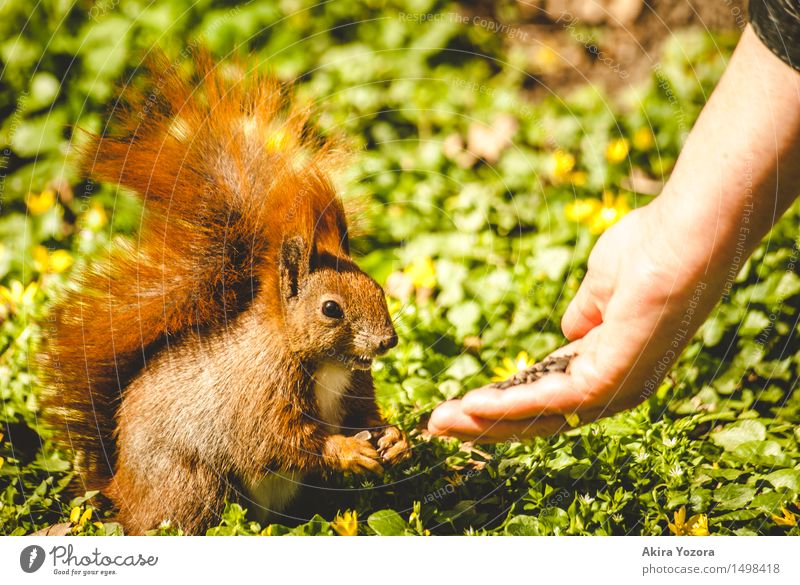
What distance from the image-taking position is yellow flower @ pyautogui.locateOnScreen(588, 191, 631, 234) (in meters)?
1.74

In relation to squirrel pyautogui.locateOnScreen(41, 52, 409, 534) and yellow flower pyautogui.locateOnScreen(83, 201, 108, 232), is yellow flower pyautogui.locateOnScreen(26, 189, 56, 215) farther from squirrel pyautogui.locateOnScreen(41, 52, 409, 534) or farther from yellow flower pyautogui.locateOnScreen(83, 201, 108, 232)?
squirrel pyautogui.locateOnScreen(41, 52, 409, 534)

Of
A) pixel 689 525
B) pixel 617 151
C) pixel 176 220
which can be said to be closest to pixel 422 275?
pixel 617 151

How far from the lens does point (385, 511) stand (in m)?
1.20

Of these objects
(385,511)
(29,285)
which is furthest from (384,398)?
(29,285)

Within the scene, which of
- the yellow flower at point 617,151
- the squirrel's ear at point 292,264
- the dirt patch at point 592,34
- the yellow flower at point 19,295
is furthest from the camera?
the dirt patch at point 592,34

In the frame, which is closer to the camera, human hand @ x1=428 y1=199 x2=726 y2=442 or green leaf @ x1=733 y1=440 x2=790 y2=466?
human hand @ x1=428 y1=199 x2=726 y2=442

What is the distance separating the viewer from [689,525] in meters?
1.22

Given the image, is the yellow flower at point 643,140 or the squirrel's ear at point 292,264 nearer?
the squirrel's ear at point 292,264

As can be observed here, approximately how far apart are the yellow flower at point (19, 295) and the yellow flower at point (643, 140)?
139 cm

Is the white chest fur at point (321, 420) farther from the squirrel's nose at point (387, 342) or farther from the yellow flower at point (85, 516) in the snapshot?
the yellow flower at point (85, 516)

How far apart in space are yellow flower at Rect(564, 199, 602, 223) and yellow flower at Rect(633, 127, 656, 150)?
8.4 inches

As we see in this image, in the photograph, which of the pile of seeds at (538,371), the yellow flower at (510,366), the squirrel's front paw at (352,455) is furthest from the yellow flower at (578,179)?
the squirrel's front paw at (352,455)

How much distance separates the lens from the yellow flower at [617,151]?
6.16 ft

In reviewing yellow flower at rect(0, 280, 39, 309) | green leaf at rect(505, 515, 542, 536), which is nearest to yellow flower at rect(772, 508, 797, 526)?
green leaf at rect(505, 515, 542, 536)
